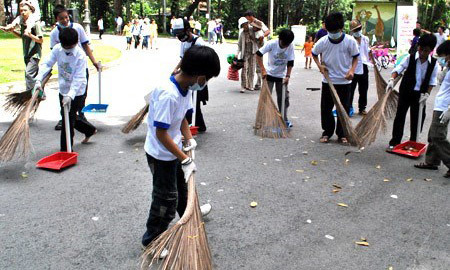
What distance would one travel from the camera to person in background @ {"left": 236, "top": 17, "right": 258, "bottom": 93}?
10.2m

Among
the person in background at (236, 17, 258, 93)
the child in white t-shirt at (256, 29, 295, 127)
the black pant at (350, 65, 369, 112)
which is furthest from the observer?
the person in background at (236, 17, 258, 93)

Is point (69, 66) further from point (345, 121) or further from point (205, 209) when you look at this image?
point (345, 121)

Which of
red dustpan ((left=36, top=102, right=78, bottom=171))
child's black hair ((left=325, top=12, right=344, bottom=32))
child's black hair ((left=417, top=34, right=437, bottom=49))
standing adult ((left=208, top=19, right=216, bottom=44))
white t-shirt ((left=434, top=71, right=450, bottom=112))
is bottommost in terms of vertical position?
red dustpan ((left=36, top=102, right=78, bottom=171))

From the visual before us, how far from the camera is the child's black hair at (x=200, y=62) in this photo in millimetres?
2689

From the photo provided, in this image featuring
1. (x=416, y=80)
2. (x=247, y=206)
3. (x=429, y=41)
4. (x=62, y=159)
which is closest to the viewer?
(x=247, y=206)

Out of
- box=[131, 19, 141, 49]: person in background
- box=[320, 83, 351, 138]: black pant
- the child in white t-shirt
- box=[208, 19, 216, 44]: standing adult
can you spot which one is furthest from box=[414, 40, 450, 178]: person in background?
box=[208, 19, 216, 44]: standing adult

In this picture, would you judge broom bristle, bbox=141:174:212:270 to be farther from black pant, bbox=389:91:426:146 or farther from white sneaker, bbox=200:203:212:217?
black pant, bbox=389:91:426:146

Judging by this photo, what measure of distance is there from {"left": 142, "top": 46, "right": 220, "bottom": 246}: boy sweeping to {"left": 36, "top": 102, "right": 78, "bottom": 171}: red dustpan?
2128 mm

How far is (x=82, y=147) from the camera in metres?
5.75

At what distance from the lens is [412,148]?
19.2 ft

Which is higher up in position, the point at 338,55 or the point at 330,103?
the point at 338,55

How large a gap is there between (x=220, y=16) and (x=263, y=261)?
37979mm

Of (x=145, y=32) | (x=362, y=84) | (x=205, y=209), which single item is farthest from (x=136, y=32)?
(x=205, y=209)

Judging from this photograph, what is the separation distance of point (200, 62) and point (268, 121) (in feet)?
13.2
